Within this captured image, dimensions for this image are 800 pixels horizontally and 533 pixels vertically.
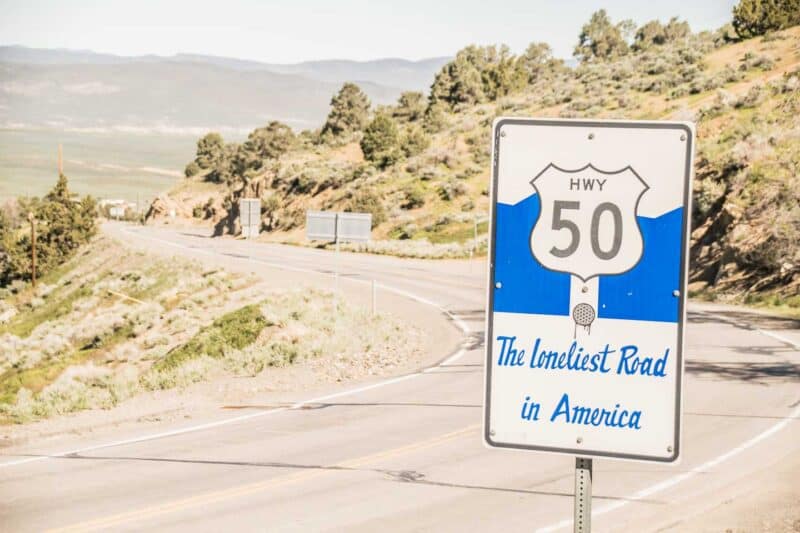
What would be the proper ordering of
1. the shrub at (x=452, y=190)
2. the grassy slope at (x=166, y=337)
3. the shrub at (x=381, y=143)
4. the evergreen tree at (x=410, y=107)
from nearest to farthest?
the grassy slope at (x=166, y=337) → the shrub at (x=452, y=190) → the shrub at (x=381, y=143) → the evergreen tree at (x=410, y=107)

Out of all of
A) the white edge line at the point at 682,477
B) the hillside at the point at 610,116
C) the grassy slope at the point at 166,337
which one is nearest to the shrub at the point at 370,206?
the hillside at the point at 610,116

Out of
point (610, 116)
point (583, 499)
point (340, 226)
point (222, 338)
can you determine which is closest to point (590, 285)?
point (583, 499)

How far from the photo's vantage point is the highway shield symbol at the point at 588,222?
11.7ft

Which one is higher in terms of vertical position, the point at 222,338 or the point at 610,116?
the point at 610,116

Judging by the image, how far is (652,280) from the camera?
360cm

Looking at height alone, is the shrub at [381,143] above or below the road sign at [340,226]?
above

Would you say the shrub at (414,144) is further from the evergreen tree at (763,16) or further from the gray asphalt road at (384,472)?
the gray asphalt road at (384,472)

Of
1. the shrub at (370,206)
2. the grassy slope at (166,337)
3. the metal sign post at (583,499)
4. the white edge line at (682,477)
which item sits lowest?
the grassy slope at (166,337)

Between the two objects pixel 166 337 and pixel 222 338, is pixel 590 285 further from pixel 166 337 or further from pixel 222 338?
pixel 166 337

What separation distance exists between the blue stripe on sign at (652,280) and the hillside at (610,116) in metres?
28.9

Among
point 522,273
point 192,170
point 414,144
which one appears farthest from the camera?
point 192,170

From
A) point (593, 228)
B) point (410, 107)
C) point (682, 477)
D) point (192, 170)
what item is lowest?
point (682, 477)

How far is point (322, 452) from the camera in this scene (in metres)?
13.2

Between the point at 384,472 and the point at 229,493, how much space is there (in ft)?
6.67
